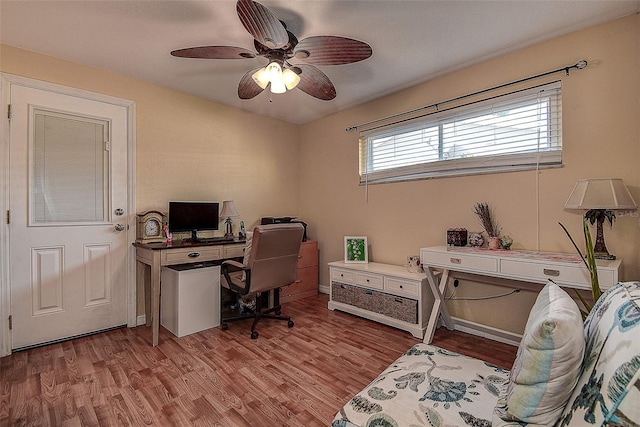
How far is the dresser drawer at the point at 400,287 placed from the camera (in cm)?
270

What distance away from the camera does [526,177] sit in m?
2.40

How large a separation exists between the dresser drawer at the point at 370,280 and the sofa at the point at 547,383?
1638 mm

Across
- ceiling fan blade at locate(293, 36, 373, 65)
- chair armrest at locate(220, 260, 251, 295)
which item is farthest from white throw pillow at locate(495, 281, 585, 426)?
chair armrest at locate(220, 260, 251, 295)

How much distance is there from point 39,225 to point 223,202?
5.32ft

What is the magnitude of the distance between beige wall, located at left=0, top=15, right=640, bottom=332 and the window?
9 cm

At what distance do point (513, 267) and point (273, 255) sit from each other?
6.23 ft

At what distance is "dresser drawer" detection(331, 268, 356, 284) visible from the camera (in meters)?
3.19

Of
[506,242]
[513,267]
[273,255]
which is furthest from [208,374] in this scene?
[506,242]

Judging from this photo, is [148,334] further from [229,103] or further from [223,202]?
[229,103]

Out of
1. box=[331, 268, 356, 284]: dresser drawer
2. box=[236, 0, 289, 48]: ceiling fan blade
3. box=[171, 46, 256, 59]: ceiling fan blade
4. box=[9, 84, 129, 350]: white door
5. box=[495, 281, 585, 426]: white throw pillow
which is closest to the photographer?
box=[495, 281, 585, 426]: white throw pillow

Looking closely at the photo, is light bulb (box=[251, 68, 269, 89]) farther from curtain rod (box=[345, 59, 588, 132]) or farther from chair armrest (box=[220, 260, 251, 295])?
curtain rod (box=[345, 59, 588, 132])

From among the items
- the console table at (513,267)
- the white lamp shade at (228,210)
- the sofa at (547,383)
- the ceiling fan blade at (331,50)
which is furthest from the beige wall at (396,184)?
the sofa at (547,383)

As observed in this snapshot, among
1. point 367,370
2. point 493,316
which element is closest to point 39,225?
point 367,370

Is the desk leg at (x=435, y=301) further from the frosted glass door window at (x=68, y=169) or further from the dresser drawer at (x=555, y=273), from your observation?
the frosted glass door window at (x=68, y=169)
